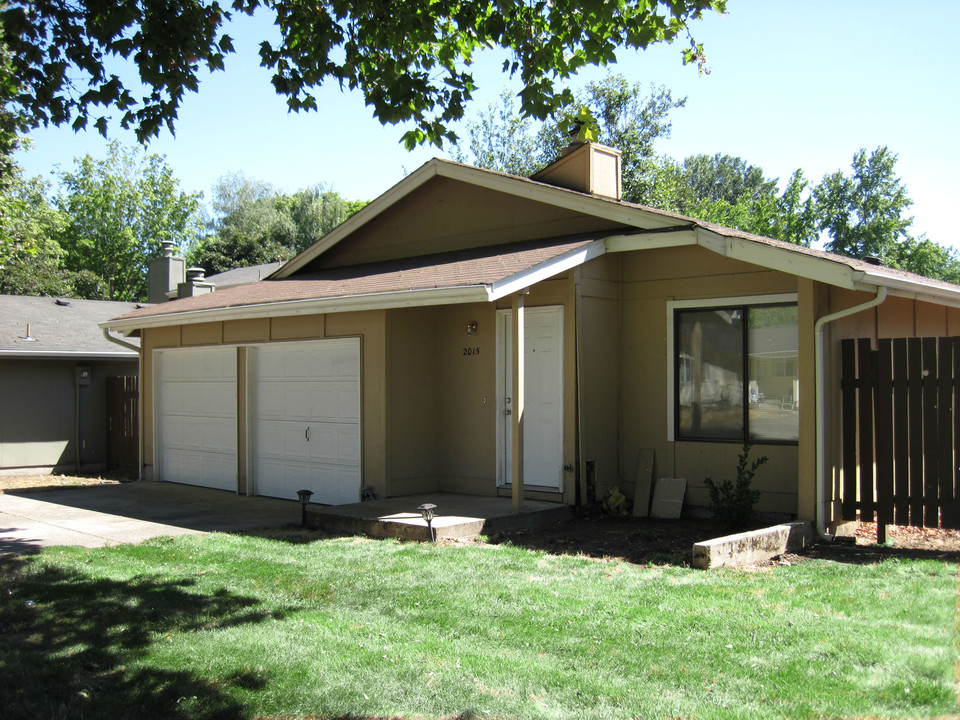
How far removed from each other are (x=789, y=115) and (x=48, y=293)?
101ft

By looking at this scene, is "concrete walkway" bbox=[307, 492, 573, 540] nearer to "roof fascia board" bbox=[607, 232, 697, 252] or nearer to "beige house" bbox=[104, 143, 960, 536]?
"beige house" bbox=[104, 143, 960, 536]

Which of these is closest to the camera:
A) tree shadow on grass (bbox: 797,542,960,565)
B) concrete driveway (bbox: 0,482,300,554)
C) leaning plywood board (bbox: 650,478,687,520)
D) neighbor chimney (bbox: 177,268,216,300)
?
tree shadow on grass (bbox: 797,542,960,565)

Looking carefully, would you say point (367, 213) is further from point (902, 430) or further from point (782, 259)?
point (902, 430)

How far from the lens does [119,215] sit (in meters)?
47.3

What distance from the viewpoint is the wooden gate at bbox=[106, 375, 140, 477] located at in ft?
54.9

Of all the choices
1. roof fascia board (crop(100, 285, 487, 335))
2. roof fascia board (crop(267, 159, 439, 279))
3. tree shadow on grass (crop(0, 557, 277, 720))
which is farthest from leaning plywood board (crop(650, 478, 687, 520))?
roof fascia board (crop(267, 159, 439, 279))

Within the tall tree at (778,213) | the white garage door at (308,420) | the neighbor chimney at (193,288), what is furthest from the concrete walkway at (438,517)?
the tall tree at (778,213)

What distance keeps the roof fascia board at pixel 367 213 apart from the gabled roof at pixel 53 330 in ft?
16.4

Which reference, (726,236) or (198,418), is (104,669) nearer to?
(726,236)

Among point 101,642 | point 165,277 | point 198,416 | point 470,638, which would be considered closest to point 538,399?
point 470,638

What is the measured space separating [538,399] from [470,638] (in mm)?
5341

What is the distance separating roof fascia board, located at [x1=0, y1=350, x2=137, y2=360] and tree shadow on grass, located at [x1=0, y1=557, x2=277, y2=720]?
9513 mm

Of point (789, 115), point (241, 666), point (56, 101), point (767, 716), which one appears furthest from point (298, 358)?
point (789, 115)

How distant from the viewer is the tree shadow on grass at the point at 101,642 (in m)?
4.27
